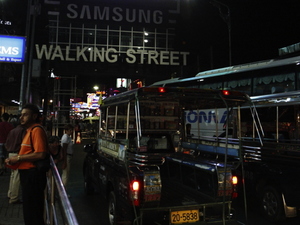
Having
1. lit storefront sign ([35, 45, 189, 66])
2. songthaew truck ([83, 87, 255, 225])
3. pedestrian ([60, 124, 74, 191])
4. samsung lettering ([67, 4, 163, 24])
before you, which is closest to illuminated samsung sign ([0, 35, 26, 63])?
pedestrian ([60, 124, 74, 191])

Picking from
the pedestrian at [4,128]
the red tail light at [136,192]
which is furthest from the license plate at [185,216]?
the pedestrian at [4,128]

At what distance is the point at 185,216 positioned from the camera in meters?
3.96

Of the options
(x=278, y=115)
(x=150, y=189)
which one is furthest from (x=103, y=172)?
(x=278, y=115)

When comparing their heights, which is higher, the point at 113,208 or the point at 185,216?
the point at 185,216

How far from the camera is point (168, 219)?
401 cm

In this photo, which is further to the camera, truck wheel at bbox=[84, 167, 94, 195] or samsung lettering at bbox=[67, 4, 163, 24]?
samsung lettering at bbox=[67, 4, 163, 24]

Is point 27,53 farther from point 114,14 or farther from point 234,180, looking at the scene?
point 234,180

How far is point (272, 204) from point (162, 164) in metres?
2.57

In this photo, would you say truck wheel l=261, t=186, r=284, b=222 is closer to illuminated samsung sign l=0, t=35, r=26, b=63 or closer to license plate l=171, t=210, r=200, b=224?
license plate l=171, t=210, r=200, b=224

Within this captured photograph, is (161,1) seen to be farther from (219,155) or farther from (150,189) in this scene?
(150,189)

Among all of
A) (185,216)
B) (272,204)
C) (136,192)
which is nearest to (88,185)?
(136,192)

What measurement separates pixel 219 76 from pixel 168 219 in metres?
8.75

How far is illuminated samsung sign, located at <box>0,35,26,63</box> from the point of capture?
32.2 feet

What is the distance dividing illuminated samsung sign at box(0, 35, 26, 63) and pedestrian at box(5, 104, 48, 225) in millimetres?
7618
